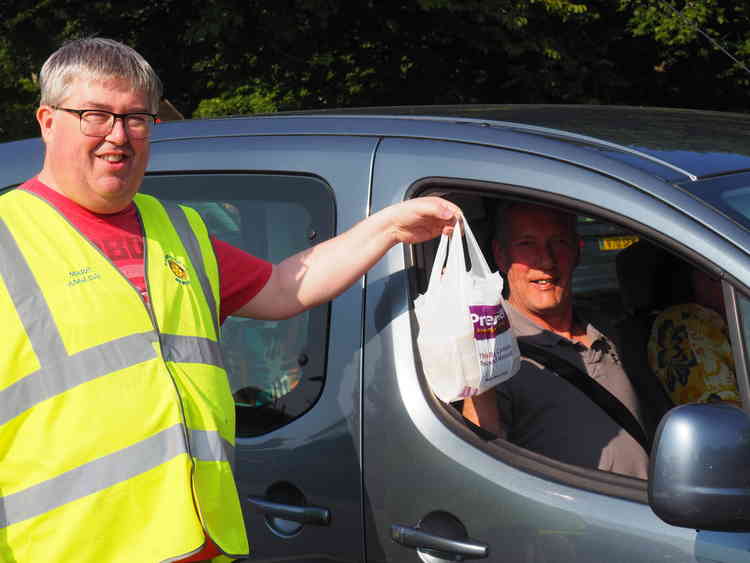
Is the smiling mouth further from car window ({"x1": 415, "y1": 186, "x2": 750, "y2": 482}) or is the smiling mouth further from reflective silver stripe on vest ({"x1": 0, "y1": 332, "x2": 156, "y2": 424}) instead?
car window ({"x1": 415, "y1": 186, "x2": 750, "y2": 482})

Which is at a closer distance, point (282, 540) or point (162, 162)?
point (282, 540)

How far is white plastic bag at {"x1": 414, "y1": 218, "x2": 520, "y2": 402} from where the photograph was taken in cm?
220

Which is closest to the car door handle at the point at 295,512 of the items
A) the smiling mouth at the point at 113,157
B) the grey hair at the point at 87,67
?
the smiling mouth at the point at 113,157

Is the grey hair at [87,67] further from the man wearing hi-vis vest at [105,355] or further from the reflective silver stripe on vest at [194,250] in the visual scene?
the reflective silver stripe on vest at [194,250]

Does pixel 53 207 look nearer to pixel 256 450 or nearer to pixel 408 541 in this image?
pixel 256 450

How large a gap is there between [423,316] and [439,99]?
481 inches

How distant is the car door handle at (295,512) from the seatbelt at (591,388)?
623mm

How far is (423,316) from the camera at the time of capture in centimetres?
224

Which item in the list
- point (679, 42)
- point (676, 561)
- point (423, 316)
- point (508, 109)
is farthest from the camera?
point (679, 42)

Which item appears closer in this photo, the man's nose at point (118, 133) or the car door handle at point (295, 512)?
the man's nose at point (118, 133)

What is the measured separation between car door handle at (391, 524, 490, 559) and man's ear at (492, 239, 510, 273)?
33.1 inches

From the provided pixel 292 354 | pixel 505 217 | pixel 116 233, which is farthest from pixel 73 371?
pixel 505 217

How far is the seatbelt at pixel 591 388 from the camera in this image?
2.52m

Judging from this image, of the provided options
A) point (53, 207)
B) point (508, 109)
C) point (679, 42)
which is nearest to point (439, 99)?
point (679, 42)
